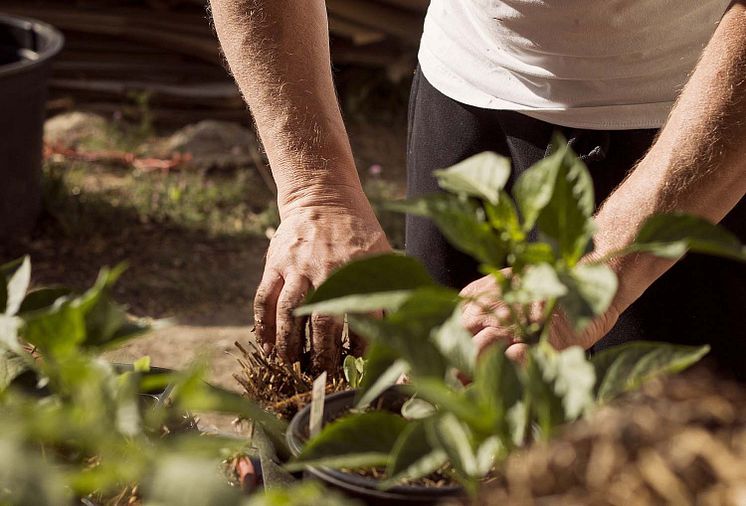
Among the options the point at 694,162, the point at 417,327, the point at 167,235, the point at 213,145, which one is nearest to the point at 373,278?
the point at 417,327

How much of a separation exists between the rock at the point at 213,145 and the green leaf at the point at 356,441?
4.46m

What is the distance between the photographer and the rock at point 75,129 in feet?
17.3

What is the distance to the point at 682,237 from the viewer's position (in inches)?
26.9

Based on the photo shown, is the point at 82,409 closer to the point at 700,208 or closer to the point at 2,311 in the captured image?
the point at 2,311

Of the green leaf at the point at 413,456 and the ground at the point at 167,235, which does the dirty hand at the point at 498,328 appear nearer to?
the green leaf at the point at 413,456

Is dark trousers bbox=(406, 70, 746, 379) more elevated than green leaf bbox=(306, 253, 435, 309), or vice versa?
green leaf bbox=(306, 253, 435, 309)

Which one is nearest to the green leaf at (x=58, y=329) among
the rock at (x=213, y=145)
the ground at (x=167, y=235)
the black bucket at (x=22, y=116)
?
the ground at (x=167, y=235)

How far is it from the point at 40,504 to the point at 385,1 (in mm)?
5468

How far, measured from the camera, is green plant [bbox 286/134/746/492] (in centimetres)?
63

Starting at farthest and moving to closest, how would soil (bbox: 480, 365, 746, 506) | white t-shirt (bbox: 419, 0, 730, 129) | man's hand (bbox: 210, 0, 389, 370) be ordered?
white t-shirt (bbox: 419, 0, 730, 129)
man's hand (bbox: 210, 0, 389, 370)
soil (bbox: 480, 365, 746, 506)

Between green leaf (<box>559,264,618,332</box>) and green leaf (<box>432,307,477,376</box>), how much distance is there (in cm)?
7

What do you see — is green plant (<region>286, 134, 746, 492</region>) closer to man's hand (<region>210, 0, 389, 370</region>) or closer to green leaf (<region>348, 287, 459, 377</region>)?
green leaf (<region>348, 287, 459, 377</region>)

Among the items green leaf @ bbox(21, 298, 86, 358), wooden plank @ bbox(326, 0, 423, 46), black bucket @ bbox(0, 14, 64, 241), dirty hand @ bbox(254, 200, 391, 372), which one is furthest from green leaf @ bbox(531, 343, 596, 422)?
wooden plank @ bbox(326, 0, 423, 46)

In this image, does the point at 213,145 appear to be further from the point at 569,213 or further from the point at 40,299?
the point at 569,213
